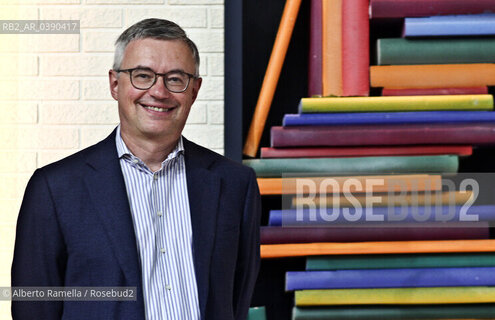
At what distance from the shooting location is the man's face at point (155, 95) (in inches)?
75.9

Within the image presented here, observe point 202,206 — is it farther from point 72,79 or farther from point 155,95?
point 72,79

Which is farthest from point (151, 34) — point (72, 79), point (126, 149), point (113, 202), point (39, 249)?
point (72, 79)

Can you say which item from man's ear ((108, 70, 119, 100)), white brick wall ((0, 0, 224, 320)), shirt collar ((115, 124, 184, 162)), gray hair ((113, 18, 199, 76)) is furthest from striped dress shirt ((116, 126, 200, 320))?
white brick wall ((0, 0, 224, 320))

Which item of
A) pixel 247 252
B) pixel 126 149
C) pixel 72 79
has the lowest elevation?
pixel 247 252

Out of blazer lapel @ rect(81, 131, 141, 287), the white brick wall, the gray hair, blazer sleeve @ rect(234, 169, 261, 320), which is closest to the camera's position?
blazer lapel @ rect(81, 131, 141, 287)

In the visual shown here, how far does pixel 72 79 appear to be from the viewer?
273 centimetres

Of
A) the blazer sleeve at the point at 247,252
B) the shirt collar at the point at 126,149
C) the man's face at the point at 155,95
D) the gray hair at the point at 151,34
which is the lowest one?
the blazer sleeve at the point at 247,252

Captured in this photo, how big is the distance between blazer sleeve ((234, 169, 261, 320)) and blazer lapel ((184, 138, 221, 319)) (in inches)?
4.9

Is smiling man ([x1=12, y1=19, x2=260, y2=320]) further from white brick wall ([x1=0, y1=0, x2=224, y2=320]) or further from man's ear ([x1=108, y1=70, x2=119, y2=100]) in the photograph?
white brick wall ([x1=0, y1=0, x2=224, y2=320])

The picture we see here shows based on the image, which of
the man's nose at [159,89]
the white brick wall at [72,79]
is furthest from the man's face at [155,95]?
the white brick wall at [72,79]

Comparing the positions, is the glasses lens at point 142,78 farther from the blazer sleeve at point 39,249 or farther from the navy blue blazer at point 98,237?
the blazer sleeve at point 39,249

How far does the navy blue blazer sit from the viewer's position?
186 centimetres

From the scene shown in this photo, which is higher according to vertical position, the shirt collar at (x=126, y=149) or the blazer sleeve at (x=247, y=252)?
the shirt collar at (x=126, y=149)

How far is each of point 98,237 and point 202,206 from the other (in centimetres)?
29
